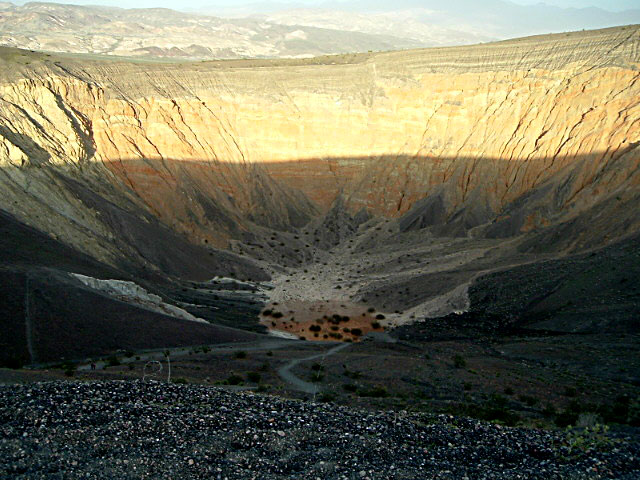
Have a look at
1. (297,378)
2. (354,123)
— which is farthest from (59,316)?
(354,123)

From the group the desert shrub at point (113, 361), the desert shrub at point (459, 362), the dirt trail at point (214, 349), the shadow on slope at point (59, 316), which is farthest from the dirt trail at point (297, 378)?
the desert shrub at point (113, 361)

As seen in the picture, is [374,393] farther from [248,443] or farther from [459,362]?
[248,443]

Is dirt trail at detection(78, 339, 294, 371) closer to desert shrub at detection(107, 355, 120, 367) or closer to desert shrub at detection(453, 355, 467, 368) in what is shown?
desert shrub at detection(107, 355, 120, 367)

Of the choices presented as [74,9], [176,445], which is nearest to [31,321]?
[176,445]

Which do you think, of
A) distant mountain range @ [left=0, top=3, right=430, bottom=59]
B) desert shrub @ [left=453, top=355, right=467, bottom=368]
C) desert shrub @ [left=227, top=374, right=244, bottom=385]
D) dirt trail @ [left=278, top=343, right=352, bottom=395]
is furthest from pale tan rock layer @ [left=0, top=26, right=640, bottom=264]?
distant mountain range @ [left=0, top=3, right=430, bottom=59]

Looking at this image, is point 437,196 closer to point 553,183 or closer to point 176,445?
point 553,183

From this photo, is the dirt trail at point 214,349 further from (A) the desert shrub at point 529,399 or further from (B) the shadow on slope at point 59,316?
(A) the desert shrub at point 529,399
